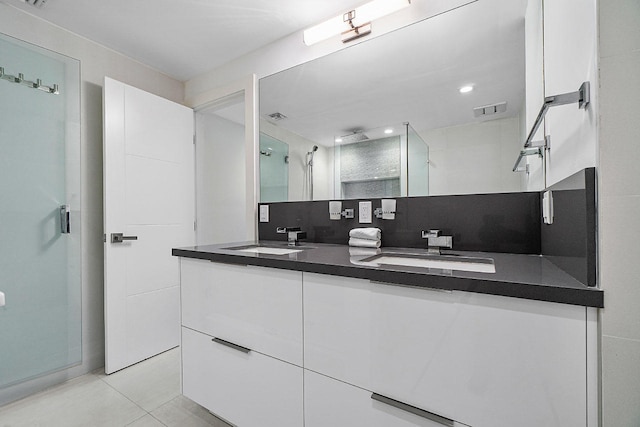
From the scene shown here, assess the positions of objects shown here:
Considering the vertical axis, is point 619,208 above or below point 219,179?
below

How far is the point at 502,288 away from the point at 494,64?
1.13 m

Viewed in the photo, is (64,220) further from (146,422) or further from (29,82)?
(146,422)

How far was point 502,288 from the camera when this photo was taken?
68 centimetres

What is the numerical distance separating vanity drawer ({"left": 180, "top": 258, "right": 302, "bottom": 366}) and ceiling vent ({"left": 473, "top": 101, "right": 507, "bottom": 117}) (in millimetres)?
1110

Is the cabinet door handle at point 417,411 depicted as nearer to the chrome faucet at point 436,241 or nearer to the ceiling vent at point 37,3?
the chrome faucet at point 436,241

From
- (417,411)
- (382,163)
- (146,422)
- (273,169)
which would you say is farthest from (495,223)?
(146,422)

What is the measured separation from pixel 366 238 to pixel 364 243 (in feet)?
0.09

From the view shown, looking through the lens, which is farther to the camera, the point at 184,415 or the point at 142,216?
the point at 142,216

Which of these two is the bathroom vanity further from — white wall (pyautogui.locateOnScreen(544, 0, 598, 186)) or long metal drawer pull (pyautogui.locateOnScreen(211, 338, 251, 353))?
white wall (pyautogui.locateOnScreen(544, 0, 598, 186))

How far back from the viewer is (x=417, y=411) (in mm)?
811

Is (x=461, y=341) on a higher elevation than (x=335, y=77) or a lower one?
lower

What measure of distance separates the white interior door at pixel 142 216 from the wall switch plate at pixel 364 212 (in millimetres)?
1509

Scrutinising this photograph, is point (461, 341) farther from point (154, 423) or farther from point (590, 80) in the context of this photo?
point (154, 423)

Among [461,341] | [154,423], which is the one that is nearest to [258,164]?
[154,423]
